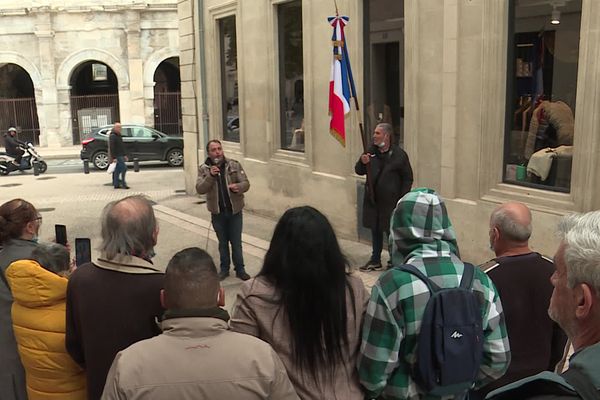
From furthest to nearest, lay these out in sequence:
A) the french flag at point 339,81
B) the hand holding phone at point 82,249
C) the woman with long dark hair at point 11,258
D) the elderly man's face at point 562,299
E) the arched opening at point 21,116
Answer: the arched opening at point 21,116, the french flag at point 339,81, the hand holding phone at point 82,249, the woman with long dark hair at point 11,258, the elderly man's face at point 562,299

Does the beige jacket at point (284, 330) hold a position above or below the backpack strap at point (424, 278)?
below

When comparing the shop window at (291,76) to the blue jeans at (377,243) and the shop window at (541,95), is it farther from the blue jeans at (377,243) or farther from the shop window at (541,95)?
the shop window at (541,95)

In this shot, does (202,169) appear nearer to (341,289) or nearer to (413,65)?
(413,65)

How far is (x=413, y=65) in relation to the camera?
8391 millimetres

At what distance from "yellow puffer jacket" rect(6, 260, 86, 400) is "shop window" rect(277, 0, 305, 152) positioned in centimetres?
863

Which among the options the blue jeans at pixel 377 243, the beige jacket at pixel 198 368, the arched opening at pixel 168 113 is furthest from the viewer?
the arched opening at pixel 168 113

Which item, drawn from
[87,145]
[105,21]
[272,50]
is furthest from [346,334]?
[105,21]

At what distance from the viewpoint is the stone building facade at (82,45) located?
29.5 meters

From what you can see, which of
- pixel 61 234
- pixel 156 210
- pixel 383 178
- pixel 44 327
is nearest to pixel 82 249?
pixel 61 234

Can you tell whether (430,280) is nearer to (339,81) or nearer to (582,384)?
(582,384)

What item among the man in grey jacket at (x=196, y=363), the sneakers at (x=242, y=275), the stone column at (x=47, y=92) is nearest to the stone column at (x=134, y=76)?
the stone column at (x=47, y=92)

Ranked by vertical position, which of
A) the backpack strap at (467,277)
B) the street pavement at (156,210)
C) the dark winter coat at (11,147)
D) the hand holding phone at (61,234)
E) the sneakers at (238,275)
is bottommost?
the street pavement at (156,210)

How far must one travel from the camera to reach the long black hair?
8.00 ft

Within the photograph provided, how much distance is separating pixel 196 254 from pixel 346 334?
69 centimetres
